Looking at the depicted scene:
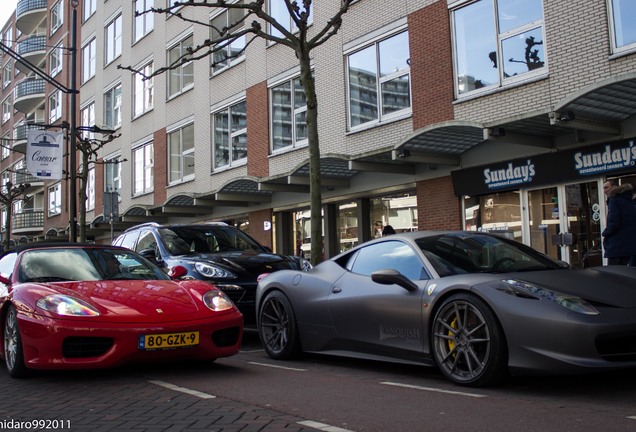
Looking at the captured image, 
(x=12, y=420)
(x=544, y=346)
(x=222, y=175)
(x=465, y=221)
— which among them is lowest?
(x=12, y=420)

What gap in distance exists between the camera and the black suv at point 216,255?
8.11 meters

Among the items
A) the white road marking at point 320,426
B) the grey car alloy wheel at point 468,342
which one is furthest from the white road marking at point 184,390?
the grey car alloy wheel at point 468,342

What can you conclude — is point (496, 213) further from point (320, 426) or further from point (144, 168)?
point (144, 168)

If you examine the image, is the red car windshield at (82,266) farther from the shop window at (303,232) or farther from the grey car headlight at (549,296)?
the shop window at (303,232)

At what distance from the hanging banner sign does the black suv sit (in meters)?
7.69

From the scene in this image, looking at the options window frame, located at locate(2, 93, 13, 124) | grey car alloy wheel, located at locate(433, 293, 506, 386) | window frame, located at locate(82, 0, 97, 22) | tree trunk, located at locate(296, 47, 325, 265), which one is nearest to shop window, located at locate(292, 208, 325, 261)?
tree trunk, located at locate(296, 47, 325, 265)

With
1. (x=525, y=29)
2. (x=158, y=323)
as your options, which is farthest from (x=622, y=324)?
(x=525, y=29)

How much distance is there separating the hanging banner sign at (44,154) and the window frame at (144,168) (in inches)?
344

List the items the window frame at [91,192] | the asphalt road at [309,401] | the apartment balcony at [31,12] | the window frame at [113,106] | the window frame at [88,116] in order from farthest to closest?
the apartment balcony at [31,12] → the window frame at [88,116] → the window frame at [91,192] → the window frame at [113,106] → the asphalt road at [309,401]

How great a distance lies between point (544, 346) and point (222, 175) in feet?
59.3

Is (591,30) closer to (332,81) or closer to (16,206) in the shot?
(332,81)

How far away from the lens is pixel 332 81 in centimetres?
1702

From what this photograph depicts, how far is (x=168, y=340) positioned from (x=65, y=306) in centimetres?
91

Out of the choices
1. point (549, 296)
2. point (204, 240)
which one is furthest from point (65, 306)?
point (204, 240)
